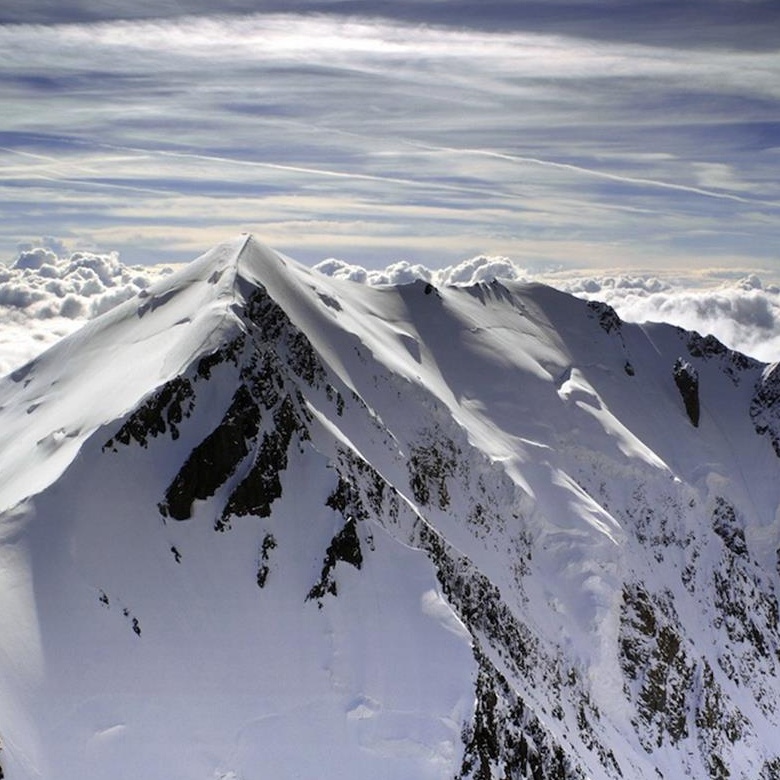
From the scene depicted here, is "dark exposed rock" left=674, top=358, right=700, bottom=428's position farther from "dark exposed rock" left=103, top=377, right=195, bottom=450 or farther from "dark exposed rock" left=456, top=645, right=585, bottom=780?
"dark exposed rock" left=103, top=377, right=195, bottom=450

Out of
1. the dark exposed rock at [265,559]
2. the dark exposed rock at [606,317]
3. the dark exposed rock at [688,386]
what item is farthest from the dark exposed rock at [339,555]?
the dark exposed rock at [606,317]

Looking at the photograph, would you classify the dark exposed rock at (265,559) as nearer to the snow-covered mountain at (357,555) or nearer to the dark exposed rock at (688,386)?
the snow-covered mountain at (357,555)

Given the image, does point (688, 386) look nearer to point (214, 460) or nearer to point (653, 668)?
point (653, 668)

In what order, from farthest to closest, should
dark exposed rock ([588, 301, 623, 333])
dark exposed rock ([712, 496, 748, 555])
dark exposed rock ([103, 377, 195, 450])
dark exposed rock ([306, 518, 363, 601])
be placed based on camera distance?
dark exposed rock ([588, 301, 623, 333]), dark exposed rock ([712, 496, 748, 555]), dark exposed rock ([103, 377, 195, 450]), dark exposed rock ([306, 518, 363, 601])

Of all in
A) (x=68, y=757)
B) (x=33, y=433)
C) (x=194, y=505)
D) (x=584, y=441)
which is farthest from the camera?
(x=584, y=441)

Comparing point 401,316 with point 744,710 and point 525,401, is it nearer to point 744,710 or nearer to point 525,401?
point 525,401

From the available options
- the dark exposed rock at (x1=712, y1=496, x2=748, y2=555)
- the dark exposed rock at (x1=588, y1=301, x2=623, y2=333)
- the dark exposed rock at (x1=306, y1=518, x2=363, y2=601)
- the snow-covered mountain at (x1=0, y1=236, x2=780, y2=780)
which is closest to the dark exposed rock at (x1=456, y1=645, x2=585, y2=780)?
the snow-covered mountain at (x1=0, y1=236, x2=780, y2=780)

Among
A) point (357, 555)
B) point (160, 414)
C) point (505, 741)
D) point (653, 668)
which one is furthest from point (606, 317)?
point (160, 414)

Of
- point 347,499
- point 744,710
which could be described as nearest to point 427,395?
point 347,499
